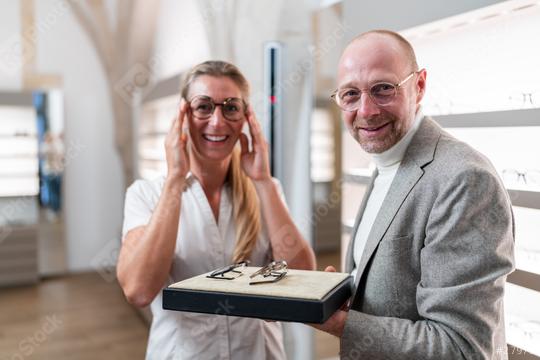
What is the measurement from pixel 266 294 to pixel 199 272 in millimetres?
634

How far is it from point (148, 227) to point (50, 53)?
1958 mm

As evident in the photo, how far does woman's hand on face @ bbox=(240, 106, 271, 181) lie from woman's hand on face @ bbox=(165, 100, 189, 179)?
22 cm

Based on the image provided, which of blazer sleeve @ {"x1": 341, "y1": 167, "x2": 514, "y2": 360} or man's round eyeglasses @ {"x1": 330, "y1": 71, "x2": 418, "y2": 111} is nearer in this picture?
blazer sleeve @ {"x1": 341, "y1": 167, "x2": 514, "y2": 360}

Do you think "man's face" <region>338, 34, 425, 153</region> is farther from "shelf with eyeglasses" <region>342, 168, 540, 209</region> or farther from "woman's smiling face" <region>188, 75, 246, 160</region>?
"shelf with eyeglasses" <region>342, 168, 540, 209</region>

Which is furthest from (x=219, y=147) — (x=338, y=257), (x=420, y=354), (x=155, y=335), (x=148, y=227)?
(x=338, y=257)

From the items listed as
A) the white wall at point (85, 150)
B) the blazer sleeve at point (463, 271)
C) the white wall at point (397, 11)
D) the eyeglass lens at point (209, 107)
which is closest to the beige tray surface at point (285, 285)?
the blazer sleeve at point (463, 271)

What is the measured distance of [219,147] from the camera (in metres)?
1.81

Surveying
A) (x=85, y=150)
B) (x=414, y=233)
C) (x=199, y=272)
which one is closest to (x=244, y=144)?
(x=199, y=272)

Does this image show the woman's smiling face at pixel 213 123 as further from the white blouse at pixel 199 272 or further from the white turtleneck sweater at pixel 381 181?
the white turtleneck sweater at pixel 381 181

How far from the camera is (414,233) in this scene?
48.2 inches

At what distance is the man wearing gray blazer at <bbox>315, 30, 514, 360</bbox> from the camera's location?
1.11 m

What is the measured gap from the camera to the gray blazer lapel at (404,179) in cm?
126

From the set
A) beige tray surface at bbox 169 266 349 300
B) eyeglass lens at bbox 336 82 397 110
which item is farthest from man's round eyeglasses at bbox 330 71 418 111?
beige tray surface at bbox 169 266 349 300

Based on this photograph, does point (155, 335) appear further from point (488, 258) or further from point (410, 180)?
point (488, 258)
